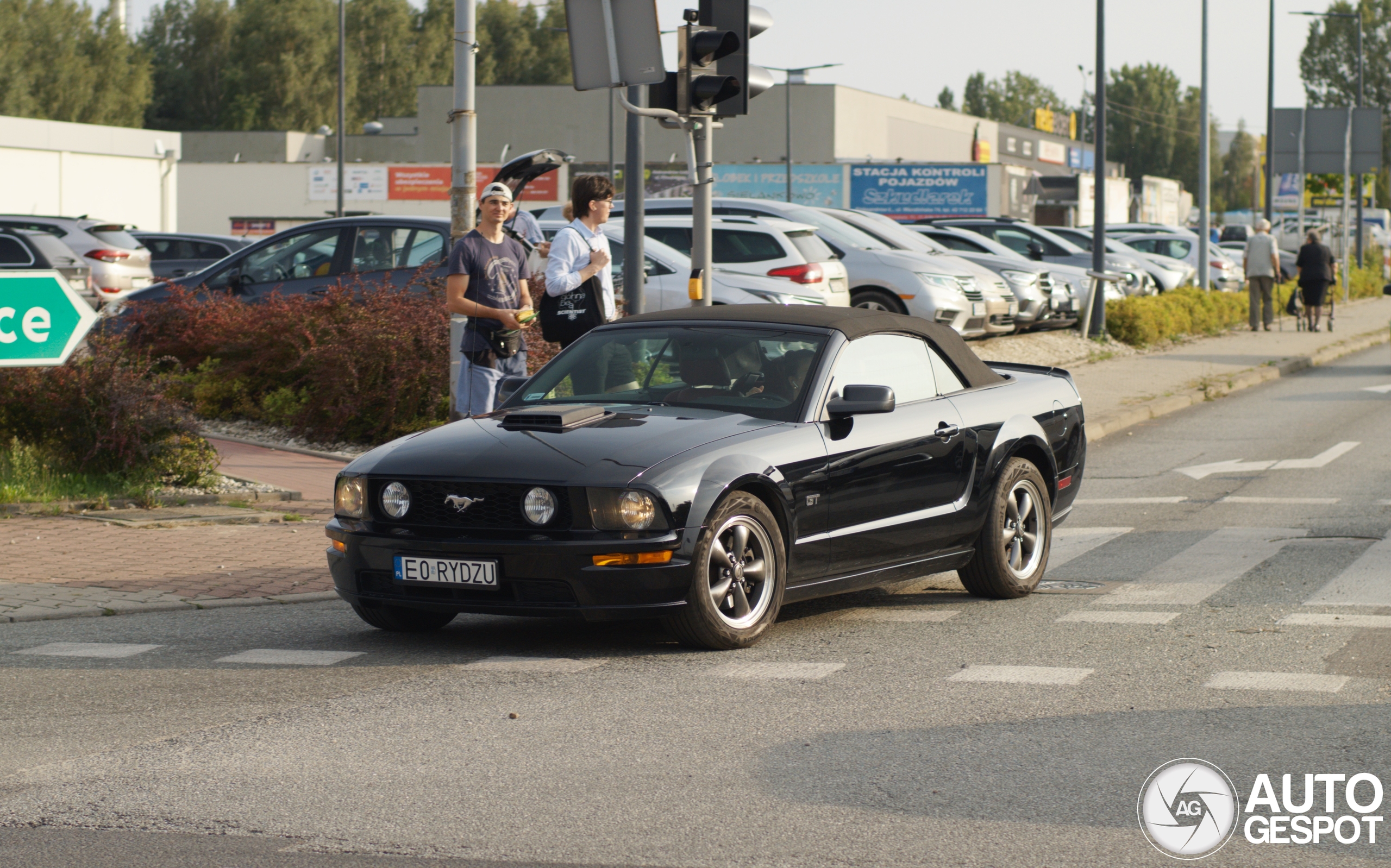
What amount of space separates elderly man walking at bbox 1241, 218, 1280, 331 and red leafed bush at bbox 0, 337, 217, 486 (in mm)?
23587

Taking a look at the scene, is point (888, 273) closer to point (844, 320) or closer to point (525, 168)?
point (525, 168)

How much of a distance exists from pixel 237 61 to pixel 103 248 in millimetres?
81297

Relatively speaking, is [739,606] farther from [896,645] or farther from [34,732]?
[34,732]

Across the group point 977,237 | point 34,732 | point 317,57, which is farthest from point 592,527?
point 317,57

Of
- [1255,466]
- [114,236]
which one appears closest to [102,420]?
[1255,466]

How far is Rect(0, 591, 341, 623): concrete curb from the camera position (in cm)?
788

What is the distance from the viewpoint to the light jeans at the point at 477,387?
34.5ft

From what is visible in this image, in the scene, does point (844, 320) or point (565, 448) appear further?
point (844, 320)

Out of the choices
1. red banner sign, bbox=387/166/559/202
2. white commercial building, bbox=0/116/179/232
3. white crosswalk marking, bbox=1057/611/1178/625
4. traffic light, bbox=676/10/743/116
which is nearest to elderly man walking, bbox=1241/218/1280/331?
traffic light, bbox=676/10/743/116

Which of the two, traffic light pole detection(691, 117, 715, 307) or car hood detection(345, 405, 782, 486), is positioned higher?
traffic light pole detection(691, 117, 715, 307)

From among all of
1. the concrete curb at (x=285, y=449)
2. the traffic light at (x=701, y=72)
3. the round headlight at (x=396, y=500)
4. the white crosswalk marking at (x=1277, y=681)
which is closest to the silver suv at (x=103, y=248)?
the concrete curb at (x=285, y=449)

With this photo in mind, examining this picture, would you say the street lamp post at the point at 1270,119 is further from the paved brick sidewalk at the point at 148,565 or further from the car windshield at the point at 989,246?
the paved brick sidewalk at the point at 148,565

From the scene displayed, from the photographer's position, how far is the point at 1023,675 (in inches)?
256

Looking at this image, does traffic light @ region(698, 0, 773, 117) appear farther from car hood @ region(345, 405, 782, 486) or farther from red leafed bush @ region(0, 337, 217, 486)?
red leafed bush @ region(0, 337, 217, 486)
